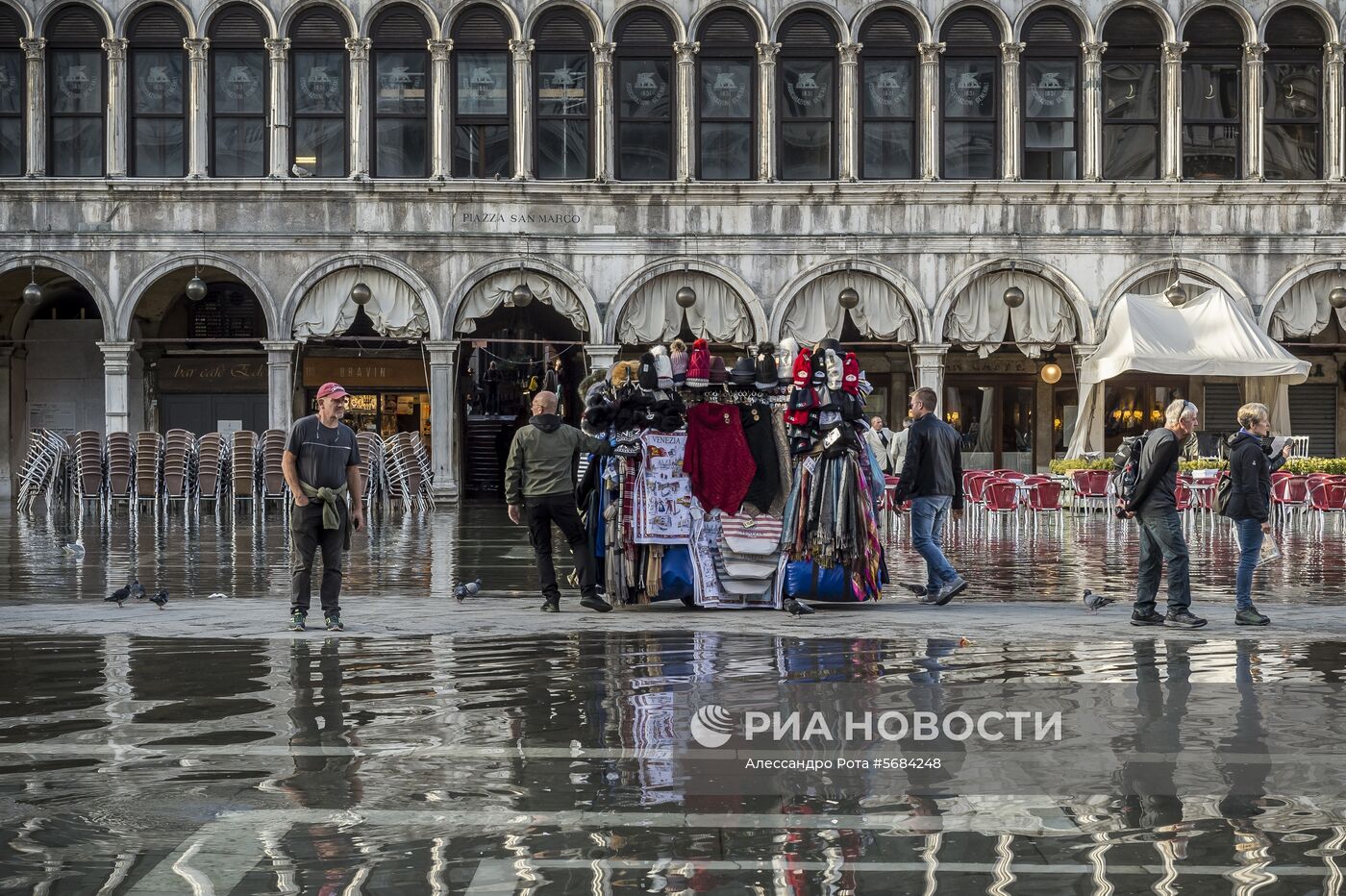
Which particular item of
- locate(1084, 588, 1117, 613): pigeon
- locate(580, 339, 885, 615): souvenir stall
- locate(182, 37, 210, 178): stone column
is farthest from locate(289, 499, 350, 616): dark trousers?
locate(182, 37, 210, 178): stone column

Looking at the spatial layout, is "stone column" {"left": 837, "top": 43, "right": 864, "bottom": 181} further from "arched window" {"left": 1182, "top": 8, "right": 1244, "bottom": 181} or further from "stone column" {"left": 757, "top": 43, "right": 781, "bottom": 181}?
"arched window" {"left": 1182, "top": 8, "right": 1244, "bottom": 181}

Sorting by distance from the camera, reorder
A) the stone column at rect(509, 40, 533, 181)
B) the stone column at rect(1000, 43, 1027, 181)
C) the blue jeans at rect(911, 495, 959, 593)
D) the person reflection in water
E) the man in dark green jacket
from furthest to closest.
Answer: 1. the stone column at rect(1000, 43, 1027, 181)
2. the stone column at rect(509, 40, 533, 181)
3. the blue jeans at rect(911, 495, 959, 593)
4. the man in dark green jacket
5. the person reflection in water

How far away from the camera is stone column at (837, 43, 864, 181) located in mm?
29672

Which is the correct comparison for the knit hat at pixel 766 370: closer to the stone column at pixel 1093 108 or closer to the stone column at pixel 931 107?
Result: the stone column at pixel 931 107

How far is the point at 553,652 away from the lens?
9.88 m

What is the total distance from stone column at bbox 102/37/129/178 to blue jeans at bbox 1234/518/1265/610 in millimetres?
23213

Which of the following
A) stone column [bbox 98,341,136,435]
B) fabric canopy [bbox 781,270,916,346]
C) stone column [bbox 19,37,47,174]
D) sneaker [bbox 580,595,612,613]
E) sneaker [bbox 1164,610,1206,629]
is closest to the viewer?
sneaker [bbox 1164,610,1206,629]

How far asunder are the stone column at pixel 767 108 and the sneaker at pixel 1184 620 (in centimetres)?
1943

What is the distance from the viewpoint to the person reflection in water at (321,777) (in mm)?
5086

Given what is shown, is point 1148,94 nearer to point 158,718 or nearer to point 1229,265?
point 1229,265

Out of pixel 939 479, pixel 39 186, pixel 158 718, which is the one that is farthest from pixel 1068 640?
pixel 39 186

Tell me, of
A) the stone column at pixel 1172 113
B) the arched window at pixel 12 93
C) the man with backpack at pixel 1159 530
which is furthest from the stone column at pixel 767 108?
the man with backpack at pixel 1159 530

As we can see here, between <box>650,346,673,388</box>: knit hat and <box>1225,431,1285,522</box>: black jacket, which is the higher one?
<box>650,346,673,388</box>: knit hat

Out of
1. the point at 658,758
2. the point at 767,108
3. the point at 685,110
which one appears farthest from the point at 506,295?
the point at 658,758
